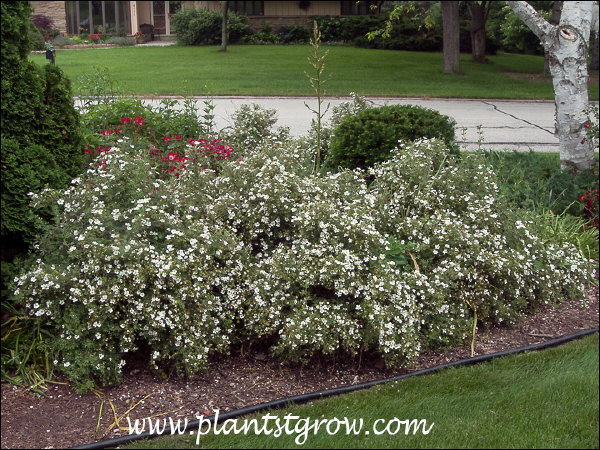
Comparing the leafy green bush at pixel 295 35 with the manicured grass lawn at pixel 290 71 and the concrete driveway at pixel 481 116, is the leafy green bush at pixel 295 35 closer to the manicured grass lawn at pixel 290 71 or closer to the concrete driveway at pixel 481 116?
the manicured grass lawn at pixel 290 71

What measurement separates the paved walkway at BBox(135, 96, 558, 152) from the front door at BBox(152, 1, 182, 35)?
68.6 feet

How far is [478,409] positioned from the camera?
352cm

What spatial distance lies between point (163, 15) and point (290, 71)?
16.9 metres

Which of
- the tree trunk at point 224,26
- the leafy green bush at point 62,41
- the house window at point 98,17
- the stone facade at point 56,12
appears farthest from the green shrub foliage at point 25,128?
the house window at point 98,17

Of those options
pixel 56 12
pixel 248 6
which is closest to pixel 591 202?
pixel 56 12

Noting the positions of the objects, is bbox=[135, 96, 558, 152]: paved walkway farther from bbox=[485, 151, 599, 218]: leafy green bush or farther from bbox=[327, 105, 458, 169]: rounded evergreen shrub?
bbox=[327, 105, 458, 169]: rounded evergreen shrub

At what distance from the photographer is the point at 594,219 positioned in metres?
6.45

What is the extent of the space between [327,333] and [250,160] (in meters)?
1.66

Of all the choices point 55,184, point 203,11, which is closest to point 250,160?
point 55,184

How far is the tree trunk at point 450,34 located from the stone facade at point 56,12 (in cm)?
1926

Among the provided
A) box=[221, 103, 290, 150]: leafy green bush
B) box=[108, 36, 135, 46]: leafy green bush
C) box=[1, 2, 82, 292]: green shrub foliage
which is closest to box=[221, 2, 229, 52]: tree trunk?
box=[108, 36, 135, 46]: leafy green bush

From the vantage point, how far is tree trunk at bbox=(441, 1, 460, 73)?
20.1 meters

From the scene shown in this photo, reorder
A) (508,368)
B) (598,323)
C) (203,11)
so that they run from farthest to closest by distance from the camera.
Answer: (203,11) → (598,323) → (508,368)

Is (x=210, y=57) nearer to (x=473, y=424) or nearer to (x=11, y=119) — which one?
(x=11, y=119)
